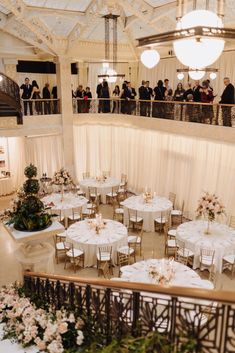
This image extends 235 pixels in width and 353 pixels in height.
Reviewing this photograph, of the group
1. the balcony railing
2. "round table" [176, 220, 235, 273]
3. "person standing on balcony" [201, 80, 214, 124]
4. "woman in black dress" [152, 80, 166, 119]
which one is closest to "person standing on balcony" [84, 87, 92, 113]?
the balcony railing

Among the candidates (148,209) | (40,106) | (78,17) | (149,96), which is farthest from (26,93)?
(148,209)

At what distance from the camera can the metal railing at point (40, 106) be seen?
16219 mm

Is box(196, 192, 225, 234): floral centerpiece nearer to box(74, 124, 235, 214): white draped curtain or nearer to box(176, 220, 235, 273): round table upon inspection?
box(176, 220, 235, 273): round table

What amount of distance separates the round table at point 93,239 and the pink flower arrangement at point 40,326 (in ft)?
18.2

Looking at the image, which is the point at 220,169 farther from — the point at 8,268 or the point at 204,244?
the point at 8,268

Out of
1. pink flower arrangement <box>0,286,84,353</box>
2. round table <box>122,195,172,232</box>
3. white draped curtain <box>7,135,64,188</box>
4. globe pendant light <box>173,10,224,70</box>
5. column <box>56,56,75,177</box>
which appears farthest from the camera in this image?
white draped curtain <box>7,135,64,188</box>

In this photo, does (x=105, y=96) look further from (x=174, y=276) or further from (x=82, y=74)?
(x=174, y=276)

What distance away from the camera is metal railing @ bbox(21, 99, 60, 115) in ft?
53.2

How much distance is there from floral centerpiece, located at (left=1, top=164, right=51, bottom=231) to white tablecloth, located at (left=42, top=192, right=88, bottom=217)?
7495 mm

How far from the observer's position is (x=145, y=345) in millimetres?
3121

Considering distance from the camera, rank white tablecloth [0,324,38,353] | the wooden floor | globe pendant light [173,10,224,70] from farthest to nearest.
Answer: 1. the wooden floor
2. white tablecloth [0,324,38,353]
3. globe pendant light [173,10,224,70]

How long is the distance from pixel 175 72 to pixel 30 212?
47.4ft

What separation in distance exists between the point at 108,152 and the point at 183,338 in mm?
16579

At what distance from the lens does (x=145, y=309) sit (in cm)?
329
